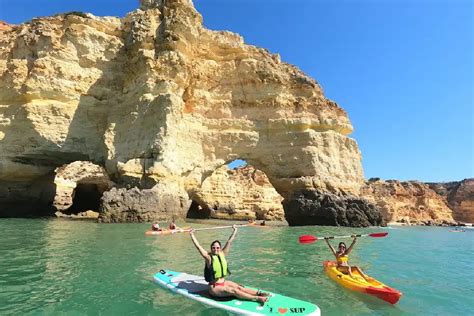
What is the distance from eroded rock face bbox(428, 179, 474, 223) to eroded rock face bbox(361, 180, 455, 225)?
8.49ft

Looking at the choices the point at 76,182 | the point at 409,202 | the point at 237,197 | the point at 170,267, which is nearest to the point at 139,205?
the point at 170,267

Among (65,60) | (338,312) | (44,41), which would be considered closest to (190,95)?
(65,60)

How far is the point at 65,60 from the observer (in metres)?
28.6

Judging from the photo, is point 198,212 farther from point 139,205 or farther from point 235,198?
point 139,205

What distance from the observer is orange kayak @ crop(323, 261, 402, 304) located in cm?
814

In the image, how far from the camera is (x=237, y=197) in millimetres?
41219

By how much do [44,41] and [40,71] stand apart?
2784 mm

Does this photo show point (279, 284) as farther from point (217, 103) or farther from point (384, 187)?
point (384, 187)

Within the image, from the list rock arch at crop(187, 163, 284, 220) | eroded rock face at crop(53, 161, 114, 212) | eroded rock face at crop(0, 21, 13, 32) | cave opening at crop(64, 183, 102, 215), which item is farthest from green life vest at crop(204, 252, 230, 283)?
cave opening at crop(64, 183, 102, 215)

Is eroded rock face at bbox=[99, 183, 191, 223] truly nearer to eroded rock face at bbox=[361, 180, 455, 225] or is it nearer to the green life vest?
the green life vest

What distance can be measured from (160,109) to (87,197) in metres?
21.1

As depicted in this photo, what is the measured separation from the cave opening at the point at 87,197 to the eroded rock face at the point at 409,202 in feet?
113

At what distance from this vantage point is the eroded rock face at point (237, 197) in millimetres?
38344

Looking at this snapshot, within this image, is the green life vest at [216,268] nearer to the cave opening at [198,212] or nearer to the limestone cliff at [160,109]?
the limestone cliff at [160,109]
